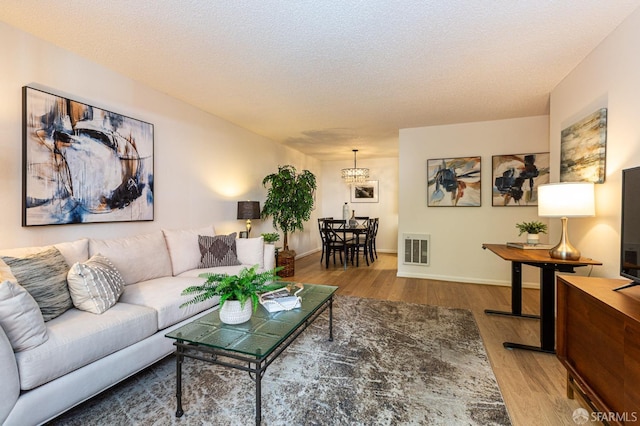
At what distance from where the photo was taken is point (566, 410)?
162 cm

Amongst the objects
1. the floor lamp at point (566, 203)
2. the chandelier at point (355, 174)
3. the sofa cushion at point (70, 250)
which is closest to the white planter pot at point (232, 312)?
the sofa cushion at point (70, 250)

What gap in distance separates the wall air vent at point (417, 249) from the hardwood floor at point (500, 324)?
0.32m

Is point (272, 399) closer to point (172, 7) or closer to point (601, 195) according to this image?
point (172, 7)

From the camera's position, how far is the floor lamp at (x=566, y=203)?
209cm

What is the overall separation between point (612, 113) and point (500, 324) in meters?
2.01

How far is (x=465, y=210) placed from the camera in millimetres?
4418

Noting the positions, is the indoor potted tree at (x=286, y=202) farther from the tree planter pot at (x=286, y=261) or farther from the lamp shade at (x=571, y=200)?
the lamp shade at (x=571, y=200)

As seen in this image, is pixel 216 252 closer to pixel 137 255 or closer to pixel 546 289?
pixel 137 255

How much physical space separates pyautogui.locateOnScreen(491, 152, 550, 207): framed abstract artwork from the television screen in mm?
2809

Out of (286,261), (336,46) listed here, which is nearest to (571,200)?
(336,46)

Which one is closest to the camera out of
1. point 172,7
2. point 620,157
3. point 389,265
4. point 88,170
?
point 172,7

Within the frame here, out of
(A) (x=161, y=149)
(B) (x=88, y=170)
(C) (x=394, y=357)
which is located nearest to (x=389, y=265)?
(C) (x=394, y=357)

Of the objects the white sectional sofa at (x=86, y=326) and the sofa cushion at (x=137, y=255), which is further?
the sofa cushion at (x=137, y=255)

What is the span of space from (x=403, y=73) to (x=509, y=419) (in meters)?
2.73
